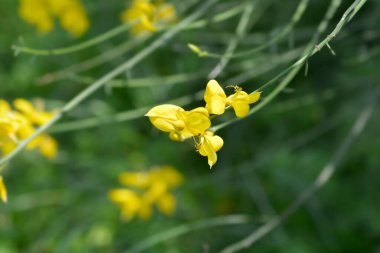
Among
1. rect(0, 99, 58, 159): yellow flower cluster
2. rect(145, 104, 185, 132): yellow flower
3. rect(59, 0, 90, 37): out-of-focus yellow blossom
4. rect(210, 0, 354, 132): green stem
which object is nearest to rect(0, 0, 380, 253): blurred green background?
rect(59, 0, 90, 37): out-of-focus yellow blossom

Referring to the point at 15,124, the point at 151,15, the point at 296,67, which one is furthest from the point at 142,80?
the point at 296,67

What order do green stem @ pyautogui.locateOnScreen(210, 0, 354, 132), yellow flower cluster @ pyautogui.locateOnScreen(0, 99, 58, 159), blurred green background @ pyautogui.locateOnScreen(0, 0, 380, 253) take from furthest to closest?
blurred green background @ pyautogui.locateOnScreen(0, 0, 380, 253), yellow flower cluster @ pyautogui.locateOnScreen(0, 99, 58, 159), green stem @ pyautogui.locateOnScreen(210, 0, 354, 132)

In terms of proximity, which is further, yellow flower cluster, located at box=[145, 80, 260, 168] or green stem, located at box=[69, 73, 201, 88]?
green stem, located at box=[69, 73, 201, 88]

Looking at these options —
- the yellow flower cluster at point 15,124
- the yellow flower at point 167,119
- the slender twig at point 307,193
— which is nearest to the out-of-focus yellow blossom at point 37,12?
the yellow flower cluster at point 15,124

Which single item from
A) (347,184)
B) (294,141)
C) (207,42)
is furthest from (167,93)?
(347,184)

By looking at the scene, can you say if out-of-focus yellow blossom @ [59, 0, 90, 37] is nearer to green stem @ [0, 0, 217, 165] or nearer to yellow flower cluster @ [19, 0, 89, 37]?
yellow flower cluster @ [19, 0, 89, 37]

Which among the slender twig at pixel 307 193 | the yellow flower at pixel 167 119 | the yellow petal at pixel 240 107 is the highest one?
the slender twig at pixel 307 193

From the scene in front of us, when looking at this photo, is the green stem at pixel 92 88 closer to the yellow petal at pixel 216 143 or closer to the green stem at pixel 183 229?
the yellow petal at pixel 216 143
